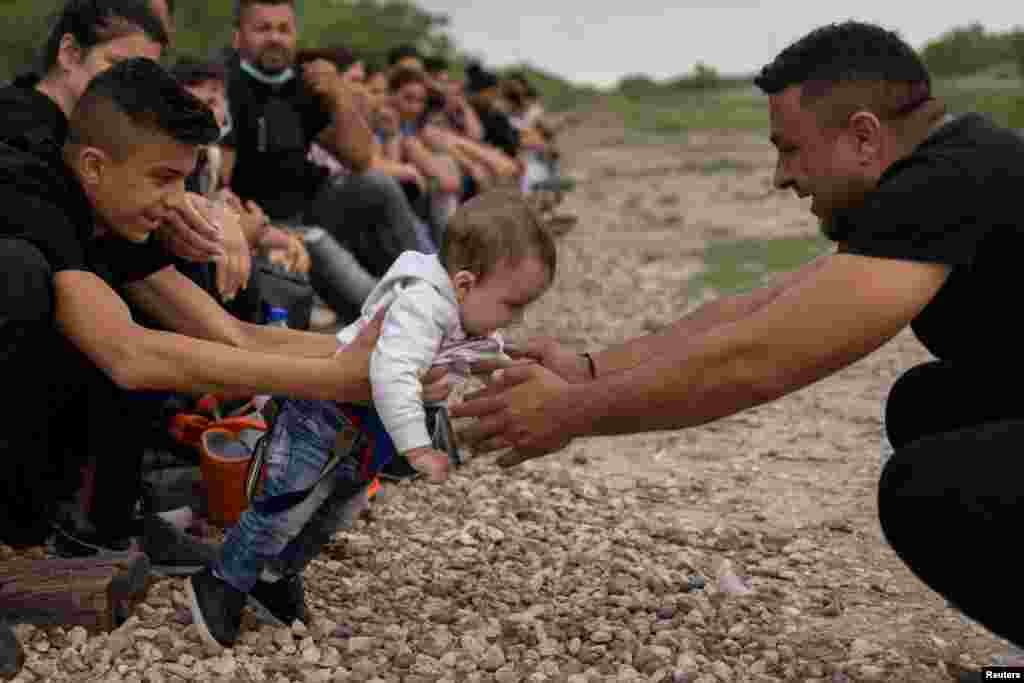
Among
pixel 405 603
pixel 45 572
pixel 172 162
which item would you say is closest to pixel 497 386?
pixel 405 603

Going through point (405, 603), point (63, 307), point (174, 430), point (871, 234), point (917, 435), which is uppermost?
point (871, 234)

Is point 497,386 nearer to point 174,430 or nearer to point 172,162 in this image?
point 172,162

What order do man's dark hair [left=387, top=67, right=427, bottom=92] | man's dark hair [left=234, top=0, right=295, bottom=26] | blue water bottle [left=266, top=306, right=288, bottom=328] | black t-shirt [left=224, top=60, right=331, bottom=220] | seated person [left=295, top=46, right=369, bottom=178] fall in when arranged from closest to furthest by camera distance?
1. blue water bottle [left=266, top=306, right=288, bottom=328]
2. black t-shirt [left=224, top=60, right=331, bottom=220]
3. man's dark hair [left=234, top=0, right=295, bottom=26]
4. seated person [left=295, top=46, right=369, bottom=178]
5. man's dark hair [left=387, top=67, right=427, bottom=92]

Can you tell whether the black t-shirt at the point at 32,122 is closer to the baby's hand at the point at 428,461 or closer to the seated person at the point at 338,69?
the baby's hand at the point at 428,461

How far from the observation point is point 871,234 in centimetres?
330

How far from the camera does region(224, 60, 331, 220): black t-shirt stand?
8.02 m

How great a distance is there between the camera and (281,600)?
411cm

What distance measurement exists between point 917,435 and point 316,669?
7.04ft

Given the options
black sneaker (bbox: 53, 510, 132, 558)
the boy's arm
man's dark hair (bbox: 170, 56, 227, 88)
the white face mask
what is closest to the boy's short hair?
the boy's arm

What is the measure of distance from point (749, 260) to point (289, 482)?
11447mm

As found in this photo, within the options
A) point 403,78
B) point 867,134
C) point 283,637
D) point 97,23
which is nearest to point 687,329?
point 867,134

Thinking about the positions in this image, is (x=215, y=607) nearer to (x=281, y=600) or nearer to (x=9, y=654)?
(x=281, y=600)

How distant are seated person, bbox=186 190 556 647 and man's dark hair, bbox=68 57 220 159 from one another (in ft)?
2.74

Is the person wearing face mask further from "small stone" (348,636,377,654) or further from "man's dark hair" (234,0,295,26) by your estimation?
"small stone" (348,636,377,654)
